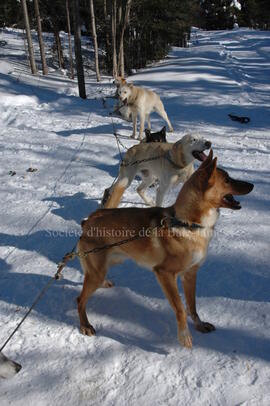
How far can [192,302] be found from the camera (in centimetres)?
322

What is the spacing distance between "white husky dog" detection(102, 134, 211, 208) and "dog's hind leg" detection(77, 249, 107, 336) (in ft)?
7.32

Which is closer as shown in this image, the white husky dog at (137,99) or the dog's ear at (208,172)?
the dog's ear at (208,172)

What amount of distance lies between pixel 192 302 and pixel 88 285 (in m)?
1.01

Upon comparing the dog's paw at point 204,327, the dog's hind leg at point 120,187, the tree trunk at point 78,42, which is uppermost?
the tree trunk at point 78,42

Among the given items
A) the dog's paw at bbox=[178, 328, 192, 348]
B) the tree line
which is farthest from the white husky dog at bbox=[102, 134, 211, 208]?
the tree line

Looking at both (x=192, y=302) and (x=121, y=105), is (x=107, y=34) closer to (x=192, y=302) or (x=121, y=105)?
(x=121, y=105)

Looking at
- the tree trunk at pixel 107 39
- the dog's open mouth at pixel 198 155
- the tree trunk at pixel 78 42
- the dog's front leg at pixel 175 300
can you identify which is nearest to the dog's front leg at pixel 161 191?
the dog's open mouth at pixel 198 155

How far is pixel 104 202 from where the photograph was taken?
5.57m

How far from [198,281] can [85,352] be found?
5.15 ft

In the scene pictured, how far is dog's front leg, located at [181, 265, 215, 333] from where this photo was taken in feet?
10.4

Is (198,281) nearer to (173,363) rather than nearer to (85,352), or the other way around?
(173,363)

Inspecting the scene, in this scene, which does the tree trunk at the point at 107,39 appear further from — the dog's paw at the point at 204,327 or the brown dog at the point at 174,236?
the dog's paw at the point at 204,327

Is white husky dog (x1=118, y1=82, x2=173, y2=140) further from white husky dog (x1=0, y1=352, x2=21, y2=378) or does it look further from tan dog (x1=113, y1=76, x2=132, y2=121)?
white husky dog (x1=0, y1=352, x2=21, y2=378)

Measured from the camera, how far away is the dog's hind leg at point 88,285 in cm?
315
